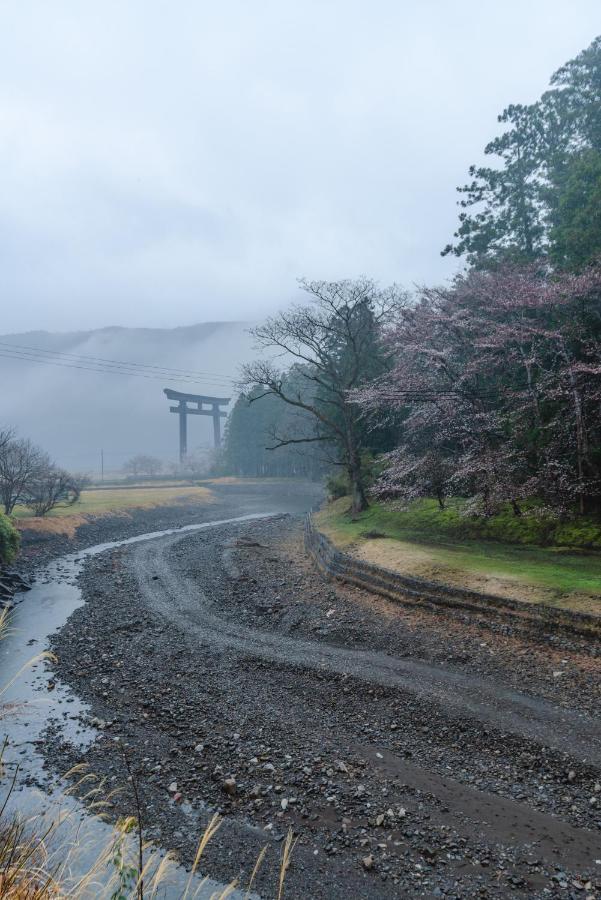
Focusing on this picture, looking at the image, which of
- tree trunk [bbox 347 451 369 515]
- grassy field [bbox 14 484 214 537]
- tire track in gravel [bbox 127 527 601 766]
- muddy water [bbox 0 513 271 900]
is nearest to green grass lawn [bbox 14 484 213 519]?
grassy field [bbox 14 484 214 537]

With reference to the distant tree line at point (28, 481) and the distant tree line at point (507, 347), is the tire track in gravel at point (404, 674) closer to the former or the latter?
the distant tree line at point (507, 347)

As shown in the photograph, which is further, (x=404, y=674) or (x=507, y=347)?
(x=507, y=347)

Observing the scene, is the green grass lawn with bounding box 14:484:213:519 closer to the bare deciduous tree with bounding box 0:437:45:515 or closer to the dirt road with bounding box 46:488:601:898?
the bare deciduous tree with bounding box 0:437:45:515

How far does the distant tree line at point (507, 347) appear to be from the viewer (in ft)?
60.4

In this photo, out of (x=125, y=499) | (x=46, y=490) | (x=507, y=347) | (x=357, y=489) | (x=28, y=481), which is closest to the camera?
(x=507, y=347)

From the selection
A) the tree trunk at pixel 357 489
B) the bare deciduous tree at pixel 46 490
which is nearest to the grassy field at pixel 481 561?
the tree trunk at pixel 357 489

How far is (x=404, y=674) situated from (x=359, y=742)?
2.67 m

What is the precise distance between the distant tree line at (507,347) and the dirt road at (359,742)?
771cm

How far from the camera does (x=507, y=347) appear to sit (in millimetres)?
20625

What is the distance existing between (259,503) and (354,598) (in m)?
37.8

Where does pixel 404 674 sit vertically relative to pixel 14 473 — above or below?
below

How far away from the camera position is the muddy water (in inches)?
244

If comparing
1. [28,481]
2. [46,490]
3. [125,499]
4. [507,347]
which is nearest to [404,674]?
[507,347]

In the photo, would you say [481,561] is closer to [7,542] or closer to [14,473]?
[7,542]
